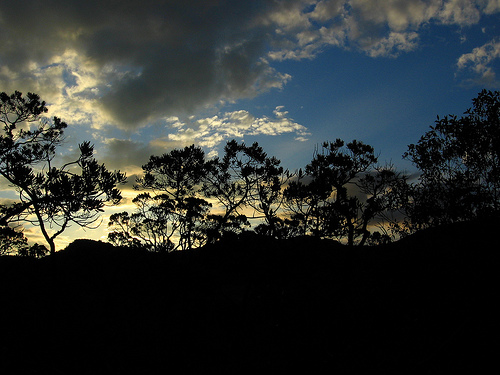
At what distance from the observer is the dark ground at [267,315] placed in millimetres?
5773

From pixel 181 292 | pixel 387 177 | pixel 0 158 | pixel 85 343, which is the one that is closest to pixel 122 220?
pixel 0 158

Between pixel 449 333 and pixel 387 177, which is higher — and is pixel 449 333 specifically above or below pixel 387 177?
below

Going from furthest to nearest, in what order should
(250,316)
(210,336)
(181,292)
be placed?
(181,292)
(250,316)
(210,336)

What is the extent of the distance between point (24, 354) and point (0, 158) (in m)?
14.3

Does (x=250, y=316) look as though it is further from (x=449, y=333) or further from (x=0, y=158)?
(x=0, y=158)

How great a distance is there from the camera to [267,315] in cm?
828

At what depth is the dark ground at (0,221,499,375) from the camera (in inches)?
227

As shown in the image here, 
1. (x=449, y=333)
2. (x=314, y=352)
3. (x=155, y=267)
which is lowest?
(x=314, y=352)

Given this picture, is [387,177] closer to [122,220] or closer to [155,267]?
[155,267]

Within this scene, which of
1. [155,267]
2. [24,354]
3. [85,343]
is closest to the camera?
[24,354]

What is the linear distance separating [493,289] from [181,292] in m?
8.74

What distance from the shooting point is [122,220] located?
2588cm

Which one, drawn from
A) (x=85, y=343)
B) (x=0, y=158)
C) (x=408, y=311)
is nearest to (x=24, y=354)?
(x=85, y=343)

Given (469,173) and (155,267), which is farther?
(469,173)
